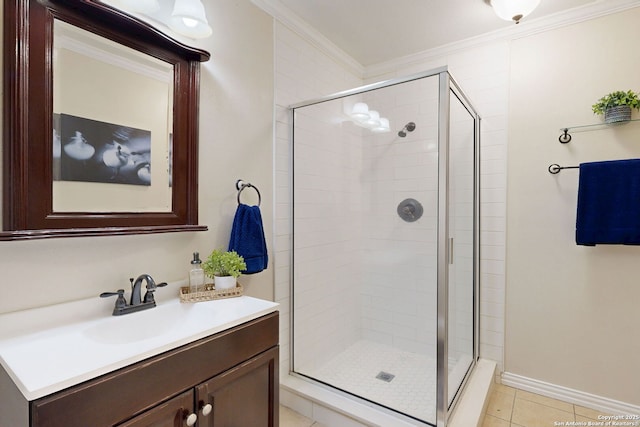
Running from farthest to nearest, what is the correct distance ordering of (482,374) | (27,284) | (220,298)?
1. (482,374)
2. (220,298)
3. (27,284)

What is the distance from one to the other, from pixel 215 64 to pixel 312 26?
0.92 m

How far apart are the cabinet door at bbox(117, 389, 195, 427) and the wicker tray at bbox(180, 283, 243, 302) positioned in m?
0.48

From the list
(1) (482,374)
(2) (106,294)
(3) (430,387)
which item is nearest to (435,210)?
(3) (430,387)

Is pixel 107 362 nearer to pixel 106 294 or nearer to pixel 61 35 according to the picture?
pixel 106 294

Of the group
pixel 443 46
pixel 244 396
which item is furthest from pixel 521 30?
pixel 244 396

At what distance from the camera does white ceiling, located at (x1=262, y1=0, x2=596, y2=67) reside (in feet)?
6.64

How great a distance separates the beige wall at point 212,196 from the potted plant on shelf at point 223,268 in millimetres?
129

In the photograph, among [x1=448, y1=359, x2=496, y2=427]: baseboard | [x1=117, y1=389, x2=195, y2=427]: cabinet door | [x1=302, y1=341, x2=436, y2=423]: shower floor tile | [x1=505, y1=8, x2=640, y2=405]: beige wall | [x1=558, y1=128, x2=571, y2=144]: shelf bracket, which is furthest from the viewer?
[x1=558, y1=128, x2=571, y2=144]: shelf bracket

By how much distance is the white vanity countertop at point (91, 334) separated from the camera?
833 millimetres

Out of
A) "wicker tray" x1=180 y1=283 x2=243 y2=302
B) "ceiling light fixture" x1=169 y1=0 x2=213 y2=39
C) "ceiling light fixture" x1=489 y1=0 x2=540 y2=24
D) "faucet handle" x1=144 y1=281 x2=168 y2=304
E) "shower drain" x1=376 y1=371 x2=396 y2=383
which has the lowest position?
"shower drain" x1=376 y1=371 x2=396 y2=383

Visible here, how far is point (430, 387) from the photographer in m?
1.90

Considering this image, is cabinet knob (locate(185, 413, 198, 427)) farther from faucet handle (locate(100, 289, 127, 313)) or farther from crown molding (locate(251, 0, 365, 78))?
crown molding (locate(251, 0, 365, 78))

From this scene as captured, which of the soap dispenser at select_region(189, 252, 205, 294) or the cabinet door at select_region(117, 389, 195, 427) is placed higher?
the soap dispenser at select_region(189, 252, 205, 294)

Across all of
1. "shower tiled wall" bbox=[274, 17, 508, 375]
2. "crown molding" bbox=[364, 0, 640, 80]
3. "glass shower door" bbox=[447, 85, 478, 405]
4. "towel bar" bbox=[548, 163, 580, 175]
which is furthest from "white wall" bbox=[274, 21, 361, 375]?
"towel bar" bbox=[548, 163, 580, 175]
